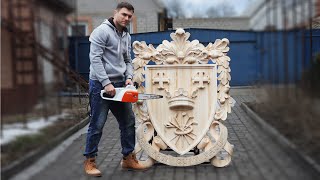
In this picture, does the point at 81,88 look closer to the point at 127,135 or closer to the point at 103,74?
the point at 103,74

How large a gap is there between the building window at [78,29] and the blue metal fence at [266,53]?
0.06 feet

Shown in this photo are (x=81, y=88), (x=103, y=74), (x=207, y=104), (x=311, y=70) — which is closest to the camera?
(x=311, y=70)

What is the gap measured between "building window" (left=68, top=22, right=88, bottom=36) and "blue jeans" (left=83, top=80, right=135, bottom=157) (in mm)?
691

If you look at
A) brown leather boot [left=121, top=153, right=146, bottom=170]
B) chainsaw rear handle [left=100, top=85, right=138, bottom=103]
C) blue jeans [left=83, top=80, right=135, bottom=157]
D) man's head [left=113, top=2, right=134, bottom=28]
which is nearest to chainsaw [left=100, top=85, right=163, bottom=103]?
chainsaw rear handle [left=100, top=85, right=138, bottom=103]

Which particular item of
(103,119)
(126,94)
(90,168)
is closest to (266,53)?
(126,94)

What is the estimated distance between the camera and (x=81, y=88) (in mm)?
1959

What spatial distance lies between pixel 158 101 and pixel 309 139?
50.9 inches

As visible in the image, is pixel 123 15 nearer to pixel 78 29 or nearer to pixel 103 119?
pixel 78 29

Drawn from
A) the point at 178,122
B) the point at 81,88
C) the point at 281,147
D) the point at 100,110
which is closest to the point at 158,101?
the point at 178,122

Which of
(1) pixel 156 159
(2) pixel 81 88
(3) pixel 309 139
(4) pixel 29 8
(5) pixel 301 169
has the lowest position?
(1) pixel 156 159

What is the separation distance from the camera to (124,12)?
2035 millimetres

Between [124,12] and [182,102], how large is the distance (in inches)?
31.2

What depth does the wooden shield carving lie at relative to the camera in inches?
105

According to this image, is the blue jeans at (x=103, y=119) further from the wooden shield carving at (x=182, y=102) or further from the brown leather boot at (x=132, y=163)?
the wooden shield carving at (x=182, y=102)
